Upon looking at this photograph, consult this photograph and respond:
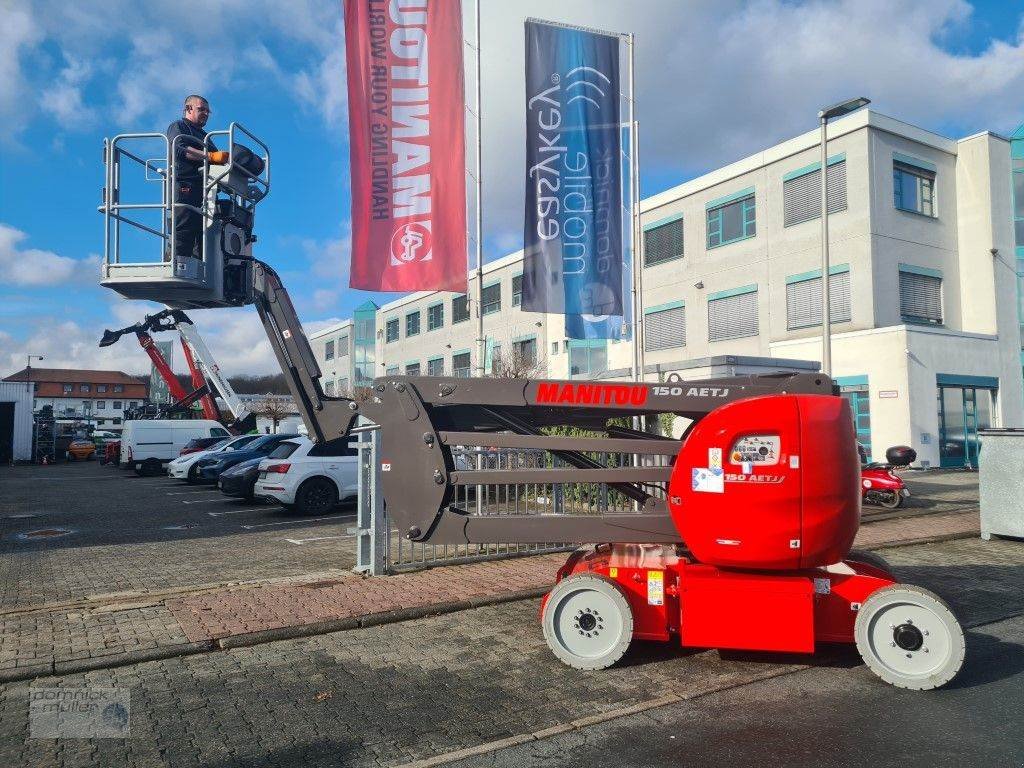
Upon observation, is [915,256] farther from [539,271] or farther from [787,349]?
[539,271]

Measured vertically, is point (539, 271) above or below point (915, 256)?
below

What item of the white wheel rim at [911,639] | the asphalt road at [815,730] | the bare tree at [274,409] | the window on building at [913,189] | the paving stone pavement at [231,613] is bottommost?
the asphalt road at [815,730]

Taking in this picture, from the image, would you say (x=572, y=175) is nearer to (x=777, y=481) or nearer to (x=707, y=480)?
(x=707, y=480)

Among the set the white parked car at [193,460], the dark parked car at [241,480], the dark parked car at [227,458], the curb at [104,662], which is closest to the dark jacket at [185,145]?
the curb at [104,662]

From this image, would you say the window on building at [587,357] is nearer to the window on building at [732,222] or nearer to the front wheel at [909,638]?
the window on building at [732,222]

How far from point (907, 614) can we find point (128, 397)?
12874 centimetres

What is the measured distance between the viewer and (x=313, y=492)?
14680 mm

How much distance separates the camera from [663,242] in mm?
31359

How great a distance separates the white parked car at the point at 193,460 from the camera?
2404cm

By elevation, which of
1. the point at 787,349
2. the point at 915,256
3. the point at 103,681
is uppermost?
the point at 915,256

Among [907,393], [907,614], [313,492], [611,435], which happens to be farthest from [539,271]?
[907,393]

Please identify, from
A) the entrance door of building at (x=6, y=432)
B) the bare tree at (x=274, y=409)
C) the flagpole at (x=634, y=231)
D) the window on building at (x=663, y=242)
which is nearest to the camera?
the flagpole at (x=634, y=231)

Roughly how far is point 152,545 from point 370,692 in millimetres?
7679

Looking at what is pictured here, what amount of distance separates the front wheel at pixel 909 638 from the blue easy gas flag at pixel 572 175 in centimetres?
919
